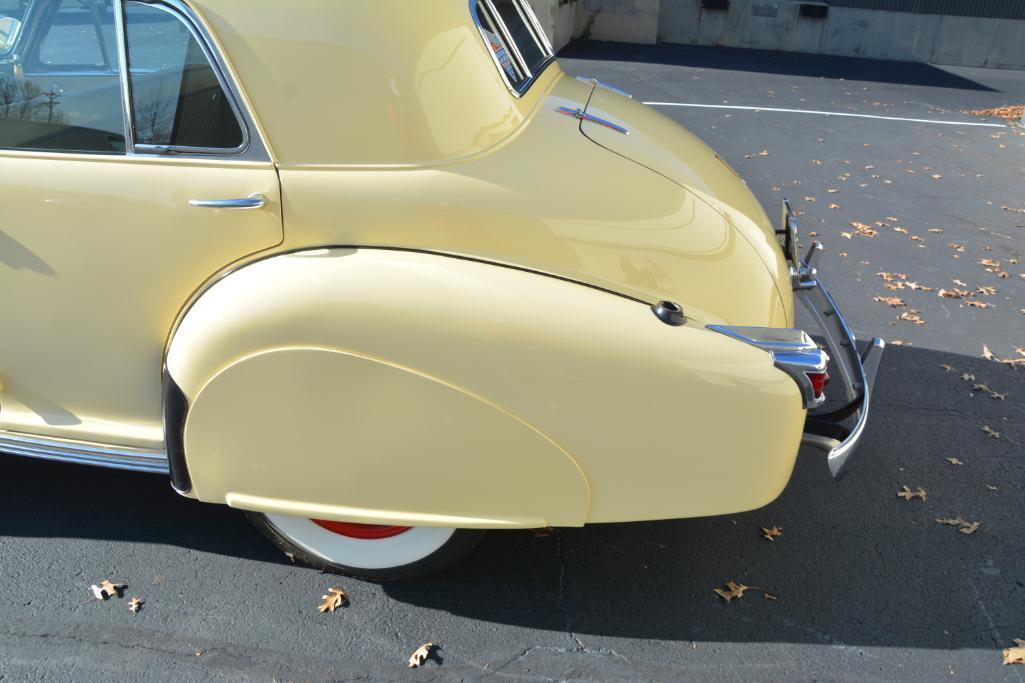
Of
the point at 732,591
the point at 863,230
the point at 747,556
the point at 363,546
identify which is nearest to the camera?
the point at 363,546

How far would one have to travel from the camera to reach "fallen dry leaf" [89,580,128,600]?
260 centimetres

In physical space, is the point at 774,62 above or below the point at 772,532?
below

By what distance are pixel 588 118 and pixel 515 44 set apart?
0.44 m

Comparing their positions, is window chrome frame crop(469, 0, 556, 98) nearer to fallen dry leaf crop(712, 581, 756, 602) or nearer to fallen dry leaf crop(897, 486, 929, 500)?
fallen dry leaf crop(712, 581, 756, 602)

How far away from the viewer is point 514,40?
2.92m

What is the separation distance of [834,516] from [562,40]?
13.0 m

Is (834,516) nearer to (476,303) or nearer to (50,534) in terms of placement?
(476,303)

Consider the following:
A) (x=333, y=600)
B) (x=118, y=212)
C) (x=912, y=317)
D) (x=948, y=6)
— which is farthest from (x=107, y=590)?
(x=948, y=6)

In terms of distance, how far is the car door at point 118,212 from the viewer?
218cm

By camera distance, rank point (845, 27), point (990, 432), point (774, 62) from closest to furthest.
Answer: point (990, 432) < point (774, 62) < point (845, 27)

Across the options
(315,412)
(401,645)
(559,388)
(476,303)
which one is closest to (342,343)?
(315,412)

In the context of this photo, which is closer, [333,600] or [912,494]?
[333,600]

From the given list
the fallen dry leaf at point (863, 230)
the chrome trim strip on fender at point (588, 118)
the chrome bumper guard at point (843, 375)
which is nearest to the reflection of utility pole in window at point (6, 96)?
the chrome trim strip on fender at point (588, 118)

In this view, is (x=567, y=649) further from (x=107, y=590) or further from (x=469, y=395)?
(x=107, y=590)
